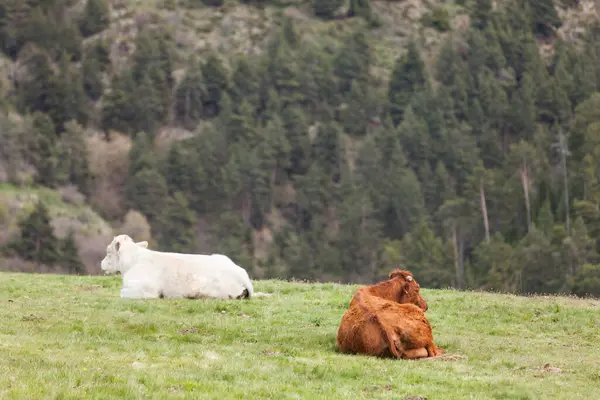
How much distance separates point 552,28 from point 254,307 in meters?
185

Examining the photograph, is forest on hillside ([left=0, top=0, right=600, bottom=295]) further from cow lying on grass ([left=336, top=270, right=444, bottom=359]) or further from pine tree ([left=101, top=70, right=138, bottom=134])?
cow lying on grass ([left=336, top=270, right=444, bottom=359])

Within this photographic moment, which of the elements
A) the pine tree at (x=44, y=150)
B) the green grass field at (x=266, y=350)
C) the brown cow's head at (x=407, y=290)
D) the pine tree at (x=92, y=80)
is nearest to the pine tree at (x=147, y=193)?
the pine tree at (x=44, y=150)

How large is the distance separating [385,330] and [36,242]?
99740 millimetres

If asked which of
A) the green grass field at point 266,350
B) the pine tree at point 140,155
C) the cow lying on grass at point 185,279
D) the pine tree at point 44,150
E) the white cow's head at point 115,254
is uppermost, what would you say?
the green grass field at point 266,350

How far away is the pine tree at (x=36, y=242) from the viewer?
11025 centimetres

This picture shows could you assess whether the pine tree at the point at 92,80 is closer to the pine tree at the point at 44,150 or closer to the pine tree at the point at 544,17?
the pine tree at the point at 44,150

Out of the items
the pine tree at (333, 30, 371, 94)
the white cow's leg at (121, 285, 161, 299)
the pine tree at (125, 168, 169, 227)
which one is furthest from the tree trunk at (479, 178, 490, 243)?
the white cow's leg at (121, 285, 161, 299)

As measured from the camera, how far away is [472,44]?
180 meters

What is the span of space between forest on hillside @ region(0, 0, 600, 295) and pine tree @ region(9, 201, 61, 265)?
0.70ft

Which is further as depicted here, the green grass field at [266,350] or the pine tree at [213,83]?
the pine tree at [213,83]

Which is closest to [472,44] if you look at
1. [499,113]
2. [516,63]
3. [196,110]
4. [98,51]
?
[516,63]

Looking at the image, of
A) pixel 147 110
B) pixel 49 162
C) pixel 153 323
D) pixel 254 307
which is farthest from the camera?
pixel 147 110

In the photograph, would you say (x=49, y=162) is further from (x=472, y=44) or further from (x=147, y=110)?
(x=472, y=44)

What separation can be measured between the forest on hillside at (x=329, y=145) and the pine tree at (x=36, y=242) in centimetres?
21
